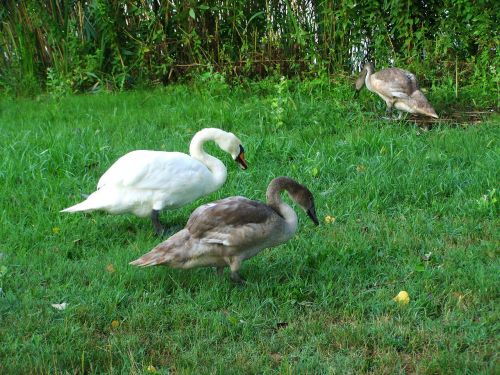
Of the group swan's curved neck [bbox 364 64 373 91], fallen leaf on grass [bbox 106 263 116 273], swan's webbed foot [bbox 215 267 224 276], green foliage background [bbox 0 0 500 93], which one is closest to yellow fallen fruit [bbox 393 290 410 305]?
swan's webbed foot [bbox 215 267 224 276]

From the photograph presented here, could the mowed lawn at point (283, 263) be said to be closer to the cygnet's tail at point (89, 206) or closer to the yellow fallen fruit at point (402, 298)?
the yellow fallen fruit at point (402, 298)

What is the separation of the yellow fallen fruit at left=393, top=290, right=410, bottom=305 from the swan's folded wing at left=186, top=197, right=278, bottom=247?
2.91 feet

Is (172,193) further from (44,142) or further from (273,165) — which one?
(44,142)

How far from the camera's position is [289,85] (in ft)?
34.8

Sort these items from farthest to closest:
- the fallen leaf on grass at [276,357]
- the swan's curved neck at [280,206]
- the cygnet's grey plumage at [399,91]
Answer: the cygnet's grey plumage at [399,91], the swan's curved neck at [280,206], the fallen leaf on grass at [276,357]

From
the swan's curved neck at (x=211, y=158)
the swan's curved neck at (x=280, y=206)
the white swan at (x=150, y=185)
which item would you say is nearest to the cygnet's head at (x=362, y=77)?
the swan's curved neck at (x=211, y=158)

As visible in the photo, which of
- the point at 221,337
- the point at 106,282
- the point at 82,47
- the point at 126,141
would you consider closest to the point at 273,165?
the point at 126,141

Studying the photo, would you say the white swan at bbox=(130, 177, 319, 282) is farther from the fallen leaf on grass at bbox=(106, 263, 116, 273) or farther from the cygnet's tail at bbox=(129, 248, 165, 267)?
the fallen leaf on grass at bbox=(106, 263, 116, 273)

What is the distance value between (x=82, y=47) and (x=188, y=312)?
724cm

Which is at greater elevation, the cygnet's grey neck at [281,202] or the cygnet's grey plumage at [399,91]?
the cygnet's grey neck at [281,202]

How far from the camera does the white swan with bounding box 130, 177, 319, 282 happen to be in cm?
514

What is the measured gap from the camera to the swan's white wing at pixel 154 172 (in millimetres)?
6164

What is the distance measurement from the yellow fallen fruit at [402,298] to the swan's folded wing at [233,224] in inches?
35.0

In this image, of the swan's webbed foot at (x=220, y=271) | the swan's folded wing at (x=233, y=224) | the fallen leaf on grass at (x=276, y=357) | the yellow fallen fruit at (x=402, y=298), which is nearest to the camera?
the fallen leaf on grass at (x=276, y=357)
